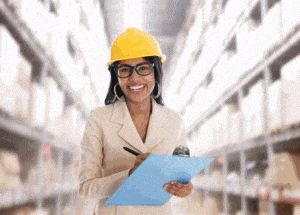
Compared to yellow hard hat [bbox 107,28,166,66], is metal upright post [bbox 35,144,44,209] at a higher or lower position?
lower

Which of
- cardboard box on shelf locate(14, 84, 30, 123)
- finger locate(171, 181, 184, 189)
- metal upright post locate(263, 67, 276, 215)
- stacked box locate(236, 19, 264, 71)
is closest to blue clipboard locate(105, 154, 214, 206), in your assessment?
finger locate(171, 181, 184, 189)

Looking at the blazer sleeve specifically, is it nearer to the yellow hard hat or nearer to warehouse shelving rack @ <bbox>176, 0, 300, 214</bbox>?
the yellow hard hat

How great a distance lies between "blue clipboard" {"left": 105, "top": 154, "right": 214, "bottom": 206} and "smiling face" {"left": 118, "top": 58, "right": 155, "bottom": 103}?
347 mm

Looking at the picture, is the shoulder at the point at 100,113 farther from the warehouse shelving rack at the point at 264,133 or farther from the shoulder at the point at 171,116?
the warehouse shelving rack at the point at 264,133

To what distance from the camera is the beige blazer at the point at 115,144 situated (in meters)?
1.23

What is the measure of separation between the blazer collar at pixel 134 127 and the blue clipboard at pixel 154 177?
0.18 metres

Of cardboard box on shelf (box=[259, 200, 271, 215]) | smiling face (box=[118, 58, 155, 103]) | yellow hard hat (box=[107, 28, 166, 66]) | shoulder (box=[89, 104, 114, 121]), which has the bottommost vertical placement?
cardboard box on shelf (box=[259, 200, 271, 215])

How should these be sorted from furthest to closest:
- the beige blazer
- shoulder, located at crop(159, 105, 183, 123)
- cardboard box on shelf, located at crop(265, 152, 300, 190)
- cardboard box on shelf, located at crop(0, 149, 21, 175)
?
cardboard box on shelf, located at crop(0, 149, 21, 175), cardboard box on shelf, located at crop(265, 152, 300, 190), shoulder, located at crop(159, 105, 183, 123), the beige blazer

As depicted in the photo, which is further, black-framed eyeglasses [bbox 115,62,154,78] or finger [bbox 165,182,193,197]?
black-framed eyeglasses [bbox 115,62,154,78]

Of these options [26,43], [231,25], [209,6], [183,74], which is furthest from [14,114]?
[183,74]

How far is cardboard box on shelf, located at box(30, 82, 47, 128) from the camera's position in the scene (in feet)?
7.93

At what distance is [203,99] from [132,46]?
392cm

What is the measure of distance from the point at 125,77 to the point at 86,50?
358 centimetres

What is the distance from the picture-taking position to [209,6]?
4.55 m
